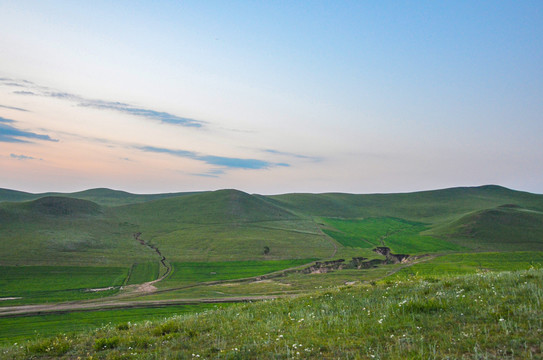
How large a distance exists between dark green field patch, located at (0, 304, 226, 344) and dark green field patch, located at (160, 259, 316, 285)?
26.4 metres

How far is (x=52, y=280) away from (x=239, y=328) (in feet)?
254

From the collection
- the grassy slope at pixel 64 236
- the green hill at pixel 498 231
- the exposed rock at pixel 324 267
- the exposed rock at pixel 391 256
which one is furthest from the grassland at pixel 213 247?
the exposed rock at pixel 324 267

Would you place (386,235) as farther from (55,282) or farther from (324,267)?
(55,282)

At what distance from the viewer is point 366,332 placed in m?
10.3

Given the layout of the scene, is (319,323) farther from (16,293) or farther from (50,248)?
(50,248)

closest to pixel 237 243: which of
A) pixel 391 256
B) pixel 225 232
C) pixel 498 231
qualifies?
pixel 225 232

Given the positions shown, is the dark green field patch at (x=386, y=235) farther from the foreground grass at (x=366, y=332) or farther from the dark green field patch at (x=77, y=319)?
the foreground grass at (x=366, y=332)

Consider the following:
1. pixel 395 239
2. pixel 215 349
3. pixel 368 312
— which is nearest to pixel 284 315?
pixel 368 312

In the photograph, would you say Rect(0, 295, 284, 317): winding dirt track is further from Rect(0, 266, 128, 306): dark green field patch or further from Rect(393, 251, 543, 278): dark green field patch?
Rect(393, 251, 543, 278): dark green field patch

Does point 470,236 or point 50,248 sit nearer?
point 50,248

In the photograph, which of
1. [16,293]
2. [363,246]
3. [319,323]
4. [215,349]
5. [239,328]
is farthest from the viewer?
[363,246]

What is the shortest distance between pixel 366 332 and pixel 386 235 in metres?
147

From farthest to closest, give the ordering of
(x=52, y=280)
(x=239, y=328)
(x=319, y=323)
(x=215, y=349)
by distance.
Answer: (x=52, y=280), (x=239, y=328), (x=319, y=323), (x=215, y=349)

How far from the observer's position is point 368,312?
12.5 m
